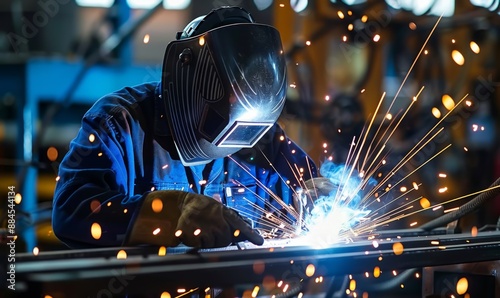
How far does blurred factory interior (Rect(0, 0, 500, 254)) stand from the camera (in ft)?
13.6

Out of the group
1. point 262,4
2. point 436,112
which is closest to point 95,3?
point 262,4

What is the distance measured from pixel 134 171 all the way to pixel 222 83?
39 centimetres

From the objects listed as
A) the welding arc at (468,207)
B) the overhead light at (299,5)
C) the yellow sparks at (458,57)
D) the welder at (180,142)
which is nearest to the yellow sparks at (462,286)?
the welding arc at (468,207)

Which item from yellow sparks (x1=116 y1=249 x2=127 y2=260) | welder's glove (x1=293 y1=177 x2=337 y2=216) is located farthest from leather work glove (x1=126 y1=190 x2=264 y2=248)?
welder's glove (x1=293 y1=177 x2=337 y2=216)

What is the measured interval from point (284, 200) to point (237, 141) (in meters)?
0.46

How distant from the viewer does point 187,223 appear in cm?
140

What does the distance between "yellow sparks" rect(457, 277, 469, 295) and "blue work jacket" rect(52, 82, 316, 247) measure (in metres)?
0.58

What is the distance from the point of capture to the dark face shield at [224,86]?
5.46ft

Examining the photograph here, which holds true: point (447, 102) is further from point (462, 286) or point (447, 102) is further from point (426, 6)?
point (462, 286)

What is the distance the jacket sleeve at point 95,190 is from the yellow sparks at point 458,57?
3.42 meters

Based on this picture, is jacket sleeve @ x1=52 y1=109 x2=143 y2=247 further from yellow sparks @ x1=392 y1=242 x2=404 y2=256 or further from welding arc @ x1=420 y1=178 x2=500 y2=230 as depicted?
welding arc @ x1=420 y1=178 x2=500 y2=230

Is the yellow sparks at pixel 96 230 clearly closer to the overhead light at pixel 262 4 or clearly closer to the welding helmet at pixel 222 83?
the welding helmet at pixel 222 83

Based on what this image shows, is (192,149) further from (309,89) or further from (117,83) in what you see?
(117,83)

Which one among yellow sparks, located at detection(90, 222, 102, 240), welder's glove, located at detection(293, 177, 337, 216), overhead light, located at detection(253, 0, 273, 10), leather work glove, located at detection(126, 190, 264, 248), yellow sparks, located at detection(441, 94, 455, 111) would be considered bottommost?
leather work glove, located at detection(126, 190, 264, 248)
